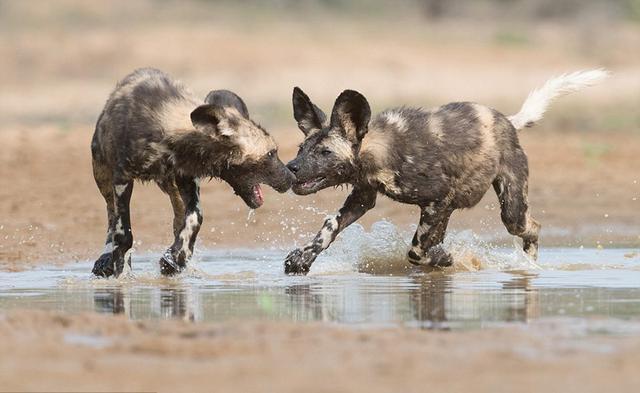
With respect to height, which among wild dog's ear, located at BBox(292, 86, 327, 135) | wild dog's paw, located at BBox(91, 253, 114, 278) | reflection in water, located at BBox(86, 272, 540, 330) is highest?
wild dog's ear, located at BBox(292, 86, 327, 135)

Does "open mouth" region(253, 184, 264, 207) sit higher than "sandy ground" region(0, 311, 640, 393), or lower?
higher

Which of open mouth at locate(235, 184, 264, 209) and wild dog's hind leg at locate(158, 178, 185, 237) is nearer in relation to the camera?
open mouth at locate(235, 184, 264, 209)

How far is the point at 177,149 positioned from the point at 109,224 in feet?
3.80

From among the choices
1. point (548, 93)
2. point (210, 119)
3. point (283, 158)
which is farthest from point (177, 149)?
point (283, 158)

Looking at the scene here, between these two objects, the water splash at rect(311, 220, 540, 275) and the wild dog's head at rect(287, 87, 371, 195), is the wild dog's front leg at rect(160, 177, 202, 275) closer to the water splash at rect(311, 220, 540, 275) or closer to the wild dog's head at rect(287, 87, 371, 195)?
the wild dog's head at rect(287, 87, 371, 195)

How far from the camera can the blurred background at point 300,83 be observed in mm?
12430

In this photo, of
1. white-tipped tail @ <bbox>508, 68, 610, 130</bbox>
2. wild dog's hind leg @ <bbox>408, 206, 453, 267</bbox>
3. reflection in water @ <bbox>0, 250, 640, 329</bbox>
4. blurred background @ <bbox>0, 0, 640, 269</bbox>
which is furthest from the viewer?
blurred background @ <bbox>0, 0, 640, 269</bbox>

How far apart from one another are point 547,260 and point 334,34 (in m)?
17.8

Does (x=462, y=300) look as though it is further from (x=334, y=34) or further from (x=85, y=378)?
(x=334, y=34)

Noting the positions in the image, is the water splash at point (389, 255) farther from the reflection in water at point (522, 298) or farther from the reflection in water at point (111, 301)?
the reflection in water at point (111, 301)

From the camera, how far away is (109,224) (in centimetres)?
940

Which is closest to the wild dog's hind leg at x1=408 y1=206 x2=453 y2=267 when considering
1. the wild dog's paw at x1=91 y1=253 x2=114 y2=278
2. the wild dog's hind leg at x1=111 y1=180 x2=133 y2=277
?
the wild dog's hind leg at x1=111 y1=180 x2=133 y2=277

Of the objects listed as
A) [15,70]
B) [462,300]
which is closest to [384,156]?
[462,300]

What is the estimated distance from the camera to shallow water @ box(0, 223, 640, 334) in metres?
6.55
